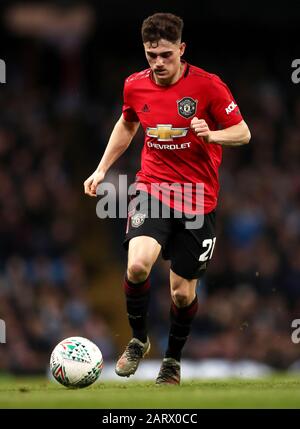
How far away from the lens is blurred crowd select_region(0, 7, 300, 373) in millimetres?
16609

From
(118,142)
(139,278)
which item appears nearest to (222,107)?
(118,142)

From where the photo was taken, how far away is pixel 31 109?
20000 mm

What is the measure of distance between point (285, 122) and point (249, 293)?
13.9ft

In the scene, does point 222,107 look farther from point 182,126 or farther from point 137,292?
point 137,292

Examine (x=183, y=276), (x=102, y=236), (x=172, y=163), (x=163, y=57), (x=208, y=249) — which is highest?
(x=163, y=57)

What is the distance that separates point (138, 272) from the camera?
8430 millimetres

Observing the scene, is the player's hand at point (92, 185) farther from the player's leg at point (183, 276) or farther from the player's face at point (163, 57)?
the player's face at point (163, 57)

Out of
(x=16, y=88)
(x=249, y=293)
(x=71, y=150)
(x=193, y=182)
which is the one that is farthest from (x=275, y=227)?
(x=193, y=182)

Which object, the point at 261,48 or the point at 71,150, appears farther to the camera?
the point at 261,48

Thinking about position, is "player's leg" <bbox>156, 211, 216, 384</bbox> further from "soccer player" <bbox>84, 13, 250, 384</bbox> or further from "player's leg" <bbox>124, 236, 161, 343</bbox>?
"player's leg" <bbox>124, 236, 161, 343</bbox>

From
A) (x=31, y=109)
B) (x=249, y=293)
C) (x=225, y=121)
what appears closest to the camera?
(x=225, y=121)

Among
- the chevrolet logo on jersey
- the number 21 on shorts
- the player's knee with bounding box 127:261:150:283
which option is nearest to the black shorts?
the number 21 on shorts

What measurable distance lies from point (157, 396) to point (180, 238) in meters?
1.61
